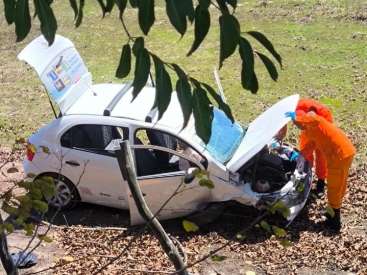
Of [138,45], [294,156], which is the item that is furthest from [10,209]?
[294,156]

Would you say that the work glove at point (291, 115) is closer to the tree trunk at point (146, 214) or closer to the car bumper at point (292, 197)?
the car bumper at point (292, 197)

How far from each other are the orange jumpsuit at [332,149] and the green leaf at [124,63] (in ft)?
20.8

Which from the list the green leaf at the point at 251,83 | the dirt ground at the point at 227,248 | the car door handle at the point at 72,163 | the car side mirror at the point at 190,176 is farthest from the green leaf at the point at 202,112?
the car door handle at the point at 72,163

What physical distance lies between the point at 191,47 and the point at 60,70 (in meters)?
7.31

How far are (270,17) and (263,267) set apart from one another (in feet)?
41.0

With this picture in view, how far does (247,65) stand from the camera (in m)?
1.96

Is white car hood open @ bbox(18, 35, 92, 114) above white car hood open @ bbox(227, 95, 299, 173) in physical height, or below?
above

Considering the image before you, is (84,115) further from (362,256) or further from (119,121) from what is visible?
(362,256)

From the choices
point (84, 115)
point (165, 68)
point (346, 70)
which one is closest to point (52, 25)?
point (165, 68)

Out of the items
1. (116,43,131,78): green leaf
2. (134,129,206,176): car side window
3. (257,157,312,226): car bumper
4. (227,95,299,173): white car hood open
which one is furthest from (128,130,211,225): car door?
(116,43,131,78): green leaf

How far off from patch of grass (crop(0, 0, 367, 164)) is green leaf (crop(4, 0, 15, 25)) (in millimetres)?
8406

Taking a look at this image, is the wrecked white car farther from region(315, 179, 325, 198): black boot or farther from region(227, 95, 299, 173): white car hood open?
region(315, 179, 325, 198): black boot

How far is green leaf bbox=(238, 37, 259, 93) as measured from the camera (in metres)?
1.93

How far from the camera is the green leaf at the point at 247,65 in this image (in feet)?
6.32
